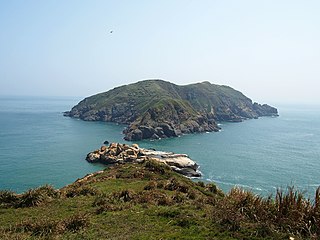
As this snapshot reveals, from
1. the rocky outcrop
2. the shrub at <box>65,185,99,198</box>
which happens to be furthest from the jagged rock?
the shrub at <box>65,185,99,198</box>

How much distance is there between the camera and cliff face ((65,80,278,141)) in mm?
113250

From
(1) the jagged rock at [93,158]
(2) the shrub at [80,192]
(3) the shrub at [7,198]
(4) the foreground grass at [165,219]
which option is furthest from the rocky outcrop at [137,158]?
(4) the foreground grass at [165,219]

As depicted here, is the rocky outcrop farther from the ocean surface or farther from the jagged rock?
the ocean surface

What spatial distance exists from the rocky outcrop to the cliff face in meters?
31.0

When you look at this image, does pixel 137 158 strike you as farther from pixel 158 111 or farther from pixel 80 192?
pixel 158 111

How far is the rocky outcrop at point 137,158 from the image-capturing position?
60569 mm

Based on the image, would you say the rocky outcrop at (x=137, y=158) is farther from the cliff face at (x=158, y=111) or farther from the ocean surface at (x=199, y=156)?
the cliff face at (x=158, y=111)

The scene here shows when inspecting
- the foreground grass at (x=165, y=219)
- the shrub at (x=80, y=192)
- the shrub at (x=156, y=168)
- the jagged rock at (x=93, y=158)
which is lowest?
the jagged rock at (x=93, y=158)

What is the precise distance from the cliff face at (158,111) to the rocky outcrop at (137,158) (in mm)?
30988

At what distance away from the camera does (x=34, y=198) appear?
591 inches

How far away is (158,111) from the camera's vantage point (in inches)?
4951

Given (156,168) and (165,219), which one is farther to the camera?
(156,168)

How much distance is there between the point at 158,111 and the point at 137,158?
63003mm

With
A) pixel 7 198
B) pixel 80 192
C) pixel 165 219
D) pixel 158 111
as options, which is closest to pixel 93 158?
pixel 80 192
